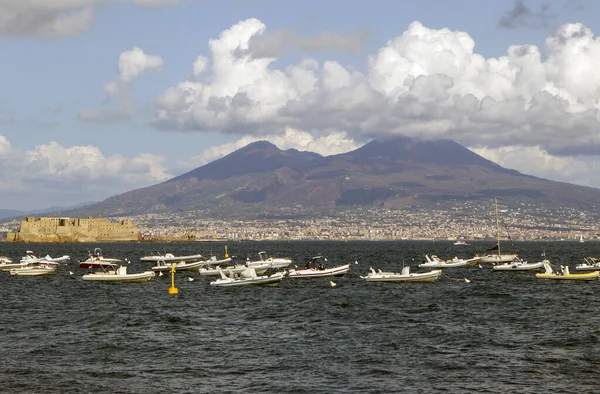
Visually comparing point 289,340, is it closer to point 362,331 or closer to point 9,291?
point 362,331

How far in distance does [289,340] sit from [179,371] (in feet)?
35.0

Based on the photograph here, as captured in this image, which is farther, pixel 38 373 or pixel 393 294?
pixel 393 294

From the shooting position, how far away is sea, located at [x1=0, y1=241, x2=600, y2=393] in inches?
1491

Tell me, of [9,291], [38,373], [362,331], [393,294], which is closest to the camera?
[38,373]

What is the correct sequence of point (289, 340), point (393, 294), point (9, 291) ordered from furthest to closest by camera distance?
point (9, 291) < point (393, 294) < point (289, 340)

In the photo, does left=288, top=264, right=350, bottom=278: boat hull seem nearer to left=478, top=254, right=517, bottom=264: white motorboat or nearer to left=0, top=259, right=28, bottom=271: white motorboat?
left=478, top=254, right=517, bottom=264: white motorboat

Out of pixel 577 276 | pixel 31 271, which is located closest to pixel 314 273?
pixel 577 276

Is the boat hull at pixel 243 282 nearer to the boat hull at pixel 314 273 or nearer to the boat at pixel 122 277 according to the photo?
the boat hull at pixel 314 273

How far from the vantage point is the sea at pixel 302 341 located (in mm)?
37875

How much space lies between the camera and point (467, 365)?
135 feet

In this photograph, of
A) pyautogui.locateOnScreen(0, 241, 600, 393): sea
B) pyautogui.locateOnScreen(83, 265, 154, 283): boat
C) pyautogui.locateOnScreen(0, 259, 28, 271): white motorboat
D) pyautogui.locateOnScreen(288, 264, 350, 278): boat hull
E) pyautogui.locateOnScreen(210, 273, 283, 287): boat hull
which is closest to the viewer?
pyautogui.locateOnScreen(0, 241, 600, 393): sea

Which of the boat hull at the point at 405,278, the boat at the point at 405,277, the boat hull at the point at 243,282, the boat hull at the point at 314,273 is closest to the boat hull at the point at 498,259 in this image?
the boat hull at the point at 314,273

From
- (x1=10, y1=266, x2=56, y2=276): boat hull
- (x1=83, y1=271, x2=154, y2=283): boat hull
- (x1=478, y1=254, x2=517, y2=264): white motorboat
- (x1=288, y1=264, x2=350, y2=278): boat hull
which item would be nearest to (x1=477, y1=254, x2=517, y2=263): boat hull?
(x1=478, y1=254, x2=517, y2=264): white motorboat

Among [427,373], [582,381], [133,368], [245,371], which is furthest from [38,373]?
Answer: [582,381]
